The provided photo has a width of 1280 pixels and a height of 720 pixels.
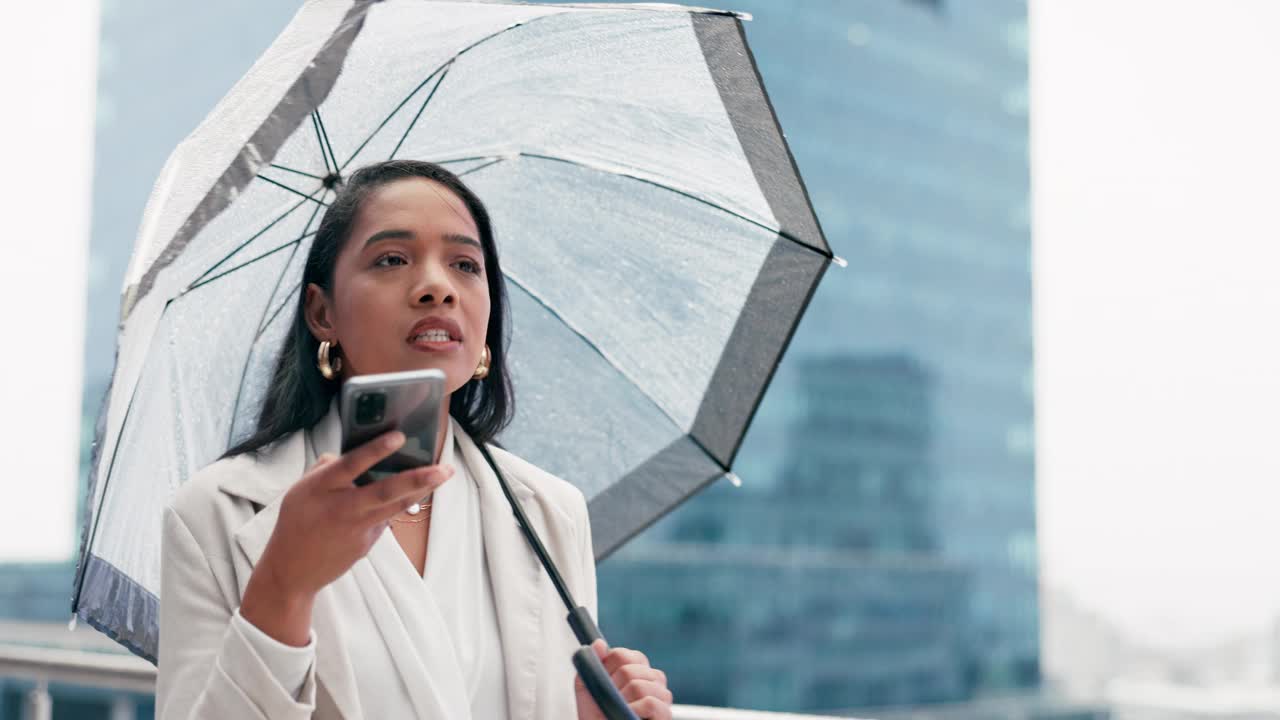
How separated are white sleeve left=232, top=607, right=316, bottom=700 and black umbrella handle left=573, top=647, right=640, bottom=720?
0.32m

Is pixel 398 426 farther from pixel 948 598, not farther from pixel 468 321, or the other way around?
pixel 948 598

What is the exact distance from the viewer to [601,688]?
4.25 ft

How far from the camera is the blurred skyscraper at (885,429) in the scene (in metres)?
48.1

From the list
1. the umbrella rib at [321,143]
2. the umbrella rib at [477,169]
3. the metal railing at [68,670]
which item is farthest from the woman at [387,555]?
the metal railing at [68,670]

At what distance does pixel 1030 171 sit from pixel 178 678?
67.7 m

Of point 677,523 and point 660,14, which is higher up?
point 660,14

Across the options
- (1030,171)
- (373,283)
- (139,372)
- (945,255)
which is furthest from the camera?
(1030,171)

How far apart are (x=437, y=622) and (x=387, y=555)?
0.34 feet

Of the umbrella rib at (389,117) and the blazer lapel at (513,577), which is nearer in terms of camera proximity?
the blazer lapel at (513,577)

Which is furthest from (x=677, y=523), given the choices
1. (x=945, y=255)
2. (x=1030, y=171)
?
(x=1030, y=171)

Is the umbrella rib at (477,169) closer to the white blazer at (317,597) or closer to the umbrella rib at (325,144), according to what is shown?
the umbrella rib at (325,144)

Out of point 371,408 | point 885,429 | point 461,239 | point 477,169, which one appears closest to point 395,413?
point 371,408

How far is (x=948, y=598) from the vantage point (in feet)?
178

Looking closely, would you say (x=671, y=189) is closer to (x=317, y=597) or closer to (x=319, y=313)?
(x=319, y=313)
